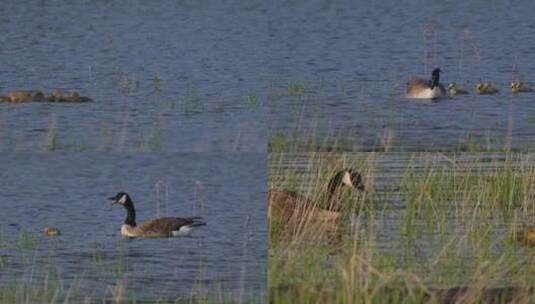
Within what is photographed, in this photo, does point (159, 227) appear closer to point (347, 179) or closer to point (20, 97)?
point (20, 97)

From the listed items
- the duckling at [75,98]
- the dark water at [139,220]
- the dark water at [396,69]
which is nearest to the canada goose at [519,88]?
the dark water at [396,69]

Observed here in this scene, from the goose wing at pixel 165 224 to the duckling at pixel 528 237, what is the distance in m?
6.37

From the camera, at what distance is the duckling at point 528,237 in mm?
15062

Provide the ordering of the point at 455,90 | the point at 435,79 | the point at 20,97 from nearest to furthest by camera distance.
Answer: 1. the point at 20,97
2. the point at 455,90
3. the point at 435,79

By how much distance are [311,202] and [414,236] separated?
1.70 m

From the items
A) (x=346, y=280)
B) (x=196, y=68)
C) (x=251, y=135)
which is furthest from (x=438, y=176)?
(x=196, y=68)

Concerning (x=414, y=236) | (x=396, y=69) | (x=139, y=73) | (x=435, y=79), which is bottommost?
(x=414, y=236)

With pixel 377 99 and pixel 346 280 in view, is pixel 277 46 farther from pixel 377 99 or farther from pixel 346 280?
pixel 346 280

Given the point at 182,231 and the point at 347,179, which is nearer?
the point at 347,179

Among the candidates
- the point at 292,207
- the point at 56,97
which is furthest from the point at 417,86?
the point at 292,207

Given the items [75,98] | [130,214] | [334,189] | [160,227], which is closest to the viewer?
[334,189]

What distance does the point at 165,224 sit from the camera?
2123cm

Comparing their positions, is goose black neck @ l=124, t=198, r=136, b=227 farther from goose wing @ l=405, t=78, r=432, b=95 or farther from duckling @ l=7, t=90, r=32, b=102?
goose wing @ l=405, t=78, r=432, b=95

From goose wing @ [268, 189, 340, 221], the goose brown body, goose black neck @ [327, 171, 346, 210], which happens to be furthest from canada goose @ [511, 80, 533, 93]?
goose wing @ [268, 189, 340, 221]
